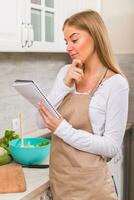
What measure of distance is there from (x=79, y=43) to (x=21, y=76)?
1.02 m

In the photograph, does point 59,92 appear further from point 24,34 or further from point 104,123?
point 24,34

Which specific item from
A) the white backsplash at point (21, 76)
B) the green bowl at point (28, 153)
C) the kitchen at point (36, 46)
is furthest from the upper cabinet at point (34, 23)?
the green bowl at point (28, 153)

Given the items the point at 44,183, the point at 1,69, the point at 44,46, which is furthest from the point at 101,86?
the point at 1,69

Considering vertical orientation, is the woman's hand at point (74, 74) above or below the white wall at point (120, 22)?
below

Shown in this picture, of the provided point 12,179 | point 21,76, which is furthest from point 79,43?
point 21,76

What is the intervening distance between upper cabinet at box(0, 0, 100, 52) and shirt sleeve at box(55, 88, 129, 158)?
57cm

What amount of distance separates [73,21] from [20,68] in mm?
986

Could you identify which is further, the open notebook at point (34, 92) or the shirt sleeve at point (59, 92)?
the shirt sleeve at point (59, 92)

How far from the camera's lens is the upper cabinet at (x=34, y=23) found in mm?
1742

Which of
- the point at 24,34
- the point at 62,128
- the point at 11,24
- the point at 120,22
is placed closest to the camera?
the point at 62,128

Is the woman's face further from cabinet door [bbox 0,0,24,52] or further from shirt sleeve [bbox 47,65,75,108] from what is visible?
cabinet door [bbox 0,0,24,52]

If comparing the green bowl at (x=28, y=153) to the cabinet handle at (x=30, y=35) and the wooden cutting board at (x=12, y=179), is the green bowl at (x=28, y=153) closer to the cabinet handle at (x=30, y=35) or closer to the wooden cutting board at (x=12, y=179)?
the wooden cutting board at (x=12, y=179)

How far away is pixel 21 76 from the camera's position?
7.86 ft

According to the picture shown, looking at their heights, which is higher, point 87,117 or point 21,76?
point 21,76
